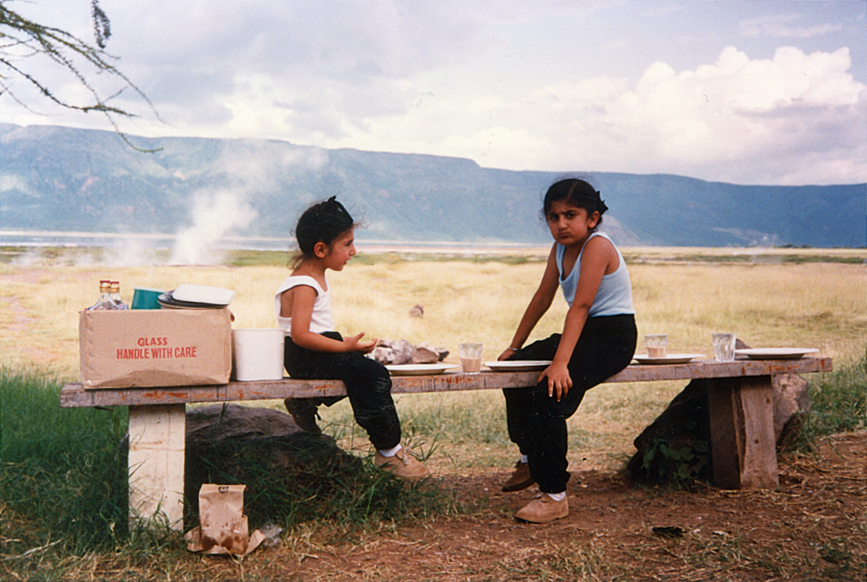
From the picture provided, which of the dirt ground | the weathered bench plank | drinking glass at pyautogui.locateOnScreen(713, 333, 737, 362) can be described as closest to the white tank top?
the weathered bench plank

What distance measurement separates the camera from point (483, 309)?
18859 mm

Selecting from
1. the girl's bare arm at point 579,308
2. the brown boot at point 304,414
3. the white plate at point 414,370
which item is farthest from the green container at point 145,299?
the girl's bare arm at point 579,308

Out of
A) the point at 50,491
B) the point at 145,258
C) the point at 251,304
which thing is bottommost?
the point at 50,491

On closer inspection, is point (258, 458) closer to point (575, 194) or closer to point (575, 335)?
point (575, 335)

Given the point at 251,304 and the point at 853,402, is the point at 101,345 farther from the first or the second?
the point at 251,304

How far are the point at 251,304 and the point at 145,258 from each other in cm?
428

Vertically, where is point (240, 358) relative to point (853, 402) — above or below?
above

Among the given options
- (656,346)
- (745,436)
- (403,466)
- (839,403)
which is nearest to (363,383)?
(403,466)

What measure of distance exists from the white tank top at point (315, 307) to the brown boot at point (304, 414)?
54 centimetres

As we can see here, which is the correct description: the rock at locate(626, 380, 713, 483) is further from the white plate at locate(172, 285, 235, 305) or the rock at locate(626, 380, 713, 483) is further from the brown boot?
the white plate at locate(172, 285, 235, 305)

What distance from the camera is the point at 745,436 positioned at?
3697 millimetres

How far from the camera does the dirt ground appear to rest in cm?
274

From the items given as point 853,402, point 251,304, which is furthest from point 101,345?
point 251,304

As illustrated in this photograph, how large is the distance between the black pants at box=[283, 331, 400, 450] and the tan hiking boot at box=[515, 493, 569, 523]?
66cm
